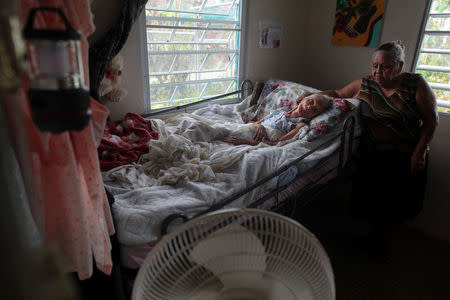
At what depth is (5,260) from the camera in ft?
0.96

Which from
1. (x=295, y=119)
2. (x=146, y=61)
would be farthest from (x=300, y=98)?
(x=146, y=61)

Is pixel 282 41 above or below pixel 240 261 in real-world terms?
above

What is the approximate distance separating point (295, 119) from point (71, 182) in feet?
5.73

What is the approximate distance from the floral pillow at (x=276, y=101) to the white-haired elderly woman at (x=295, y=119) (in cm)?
23

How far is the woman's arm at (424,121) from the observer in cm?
181

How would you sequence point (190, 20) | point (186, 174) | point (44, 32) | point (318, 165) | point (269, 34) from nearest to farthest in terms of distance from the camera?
point (44, 32)
point (186, 174)
point (318, 165)
point (190, 20)
point (269, 34)

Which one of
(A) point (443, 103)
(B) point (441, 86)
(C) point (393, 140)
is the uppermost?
(B) point (441, 86)

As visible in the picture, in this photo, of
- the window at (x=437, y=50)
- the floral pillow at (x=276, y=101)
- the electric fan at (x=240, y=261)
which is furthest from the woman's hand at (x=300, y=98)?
the electric fan at (x=240, y=261)

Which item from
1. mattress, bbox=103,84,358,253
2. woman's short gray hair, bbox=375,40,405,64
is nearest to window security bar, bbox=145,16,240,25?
mattress, bbox=103,84,358,253

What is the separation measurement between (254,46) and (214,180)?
5.87 ft

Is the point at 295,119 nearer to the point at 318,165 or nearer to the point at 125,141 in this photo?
the point at 318,165

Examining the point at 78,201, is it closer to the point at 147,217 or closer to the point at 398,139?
the point at 147,217

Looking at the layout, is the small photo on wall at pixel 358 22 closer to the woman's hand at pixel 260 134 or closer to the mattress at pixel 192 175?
the mattress at pixel 192 175

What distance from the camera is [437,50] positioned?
6.97 ft
